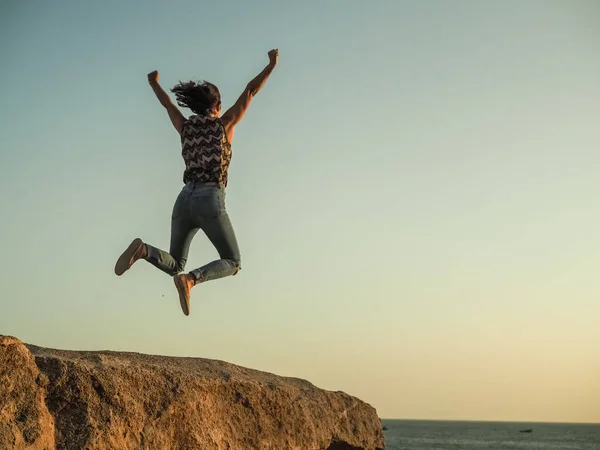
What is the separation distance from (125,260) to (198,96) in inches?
69.6

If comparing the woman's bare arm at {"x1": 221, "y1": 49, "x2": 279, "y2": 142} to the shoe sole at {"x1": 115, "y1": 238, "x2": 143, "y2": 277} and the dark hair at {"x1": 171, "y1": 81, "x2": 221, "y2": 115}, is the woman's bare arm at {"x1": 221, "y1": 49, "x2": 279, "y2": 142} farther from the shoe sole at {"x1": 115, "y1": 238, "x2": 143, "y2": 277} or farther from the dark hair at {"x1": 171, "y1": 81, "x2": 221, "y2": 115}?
the shoe sole at {"x1": 115, "y1": 238, "x2": 143, "y2": 277}

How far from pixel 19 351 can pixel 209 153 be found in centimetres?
247

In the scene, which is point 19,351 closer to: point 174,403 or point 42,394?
point 42,394

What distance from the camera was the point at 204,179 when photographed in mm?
8062

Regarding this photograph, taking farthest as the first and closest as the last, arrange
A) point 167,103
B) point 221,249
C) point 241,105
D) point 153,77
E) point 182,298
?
point 153,77
point 167,103
point 241,105
point 221,249
point 182,298

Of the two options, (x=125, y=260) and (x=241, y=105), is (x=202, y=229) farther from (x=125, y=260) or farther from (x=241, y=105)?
(x=241, y=105)

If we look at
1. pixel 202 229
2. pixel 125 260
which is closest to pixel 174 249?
pixel 202 229

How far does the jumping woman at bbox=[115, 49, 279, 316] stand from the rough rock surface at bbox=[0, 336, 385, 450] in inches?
40.5

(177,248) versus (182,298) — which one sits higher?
(177,248)

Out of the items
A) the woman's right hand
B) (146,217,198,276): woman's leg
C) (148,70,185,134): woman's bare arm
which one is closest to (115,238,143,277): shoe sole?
(146,217,198,276): woman's leg

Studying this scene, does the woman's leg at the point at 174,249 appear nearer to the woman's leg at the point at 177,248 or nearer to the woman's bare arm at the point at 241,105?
the woman's leg at the point at 177,248

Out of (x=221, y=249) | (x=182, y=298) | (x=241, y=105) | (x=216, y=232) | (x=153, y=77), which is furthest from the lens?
(x=153, y=77)

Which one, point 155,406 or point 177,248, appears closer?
point 155,406

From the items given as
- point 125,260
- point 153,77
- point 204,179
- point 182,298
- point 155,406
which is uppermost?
point 153,77
